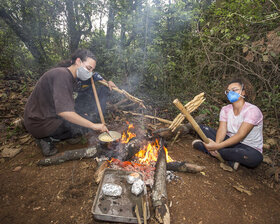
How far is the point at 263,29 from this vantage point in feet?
18.2

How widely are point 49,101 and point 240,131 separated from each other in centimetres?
363

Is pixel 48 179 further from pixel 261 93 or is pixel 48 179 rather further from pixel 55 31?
pixel 55 31

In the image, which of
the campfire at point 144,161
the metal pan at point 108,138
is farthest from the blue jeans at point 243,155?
the metal pan at point 108,138

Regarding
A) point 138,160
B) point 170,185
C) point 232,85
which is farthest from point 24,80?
point 232,85

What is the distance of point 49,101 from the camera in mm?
2922

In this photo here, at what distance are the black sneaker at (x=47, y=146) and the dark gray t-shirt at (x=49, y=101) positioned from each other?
0.12 meters

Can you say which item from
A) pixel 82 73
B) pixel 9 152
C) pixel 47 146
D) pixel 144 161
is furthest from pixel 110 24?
pixel 144 161

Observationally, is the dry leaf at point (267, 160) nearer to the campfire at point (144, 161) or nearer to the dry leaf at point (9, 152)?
the campfire at point (144, 161)

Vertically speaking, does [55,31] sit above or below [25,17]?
below

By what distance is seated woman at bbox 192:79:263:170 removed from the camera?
2.82 m

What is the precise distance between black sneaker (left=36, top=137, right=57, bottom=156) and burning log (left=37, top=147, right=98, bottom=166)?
0.81ft

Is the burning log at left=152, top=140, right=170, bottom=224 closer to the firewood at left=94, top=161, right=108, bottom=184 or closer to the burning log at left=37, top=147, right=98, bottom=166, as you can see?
the firewood at left=94, top=161, right=108, bottom=184

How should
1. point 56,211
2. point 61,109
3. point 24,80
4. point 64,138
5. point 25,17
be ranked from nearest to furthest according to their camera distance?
point 56,211 < point 61,109 < point 64,138 < point 24,80 < point 25,17

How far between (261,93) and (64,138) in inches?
258
